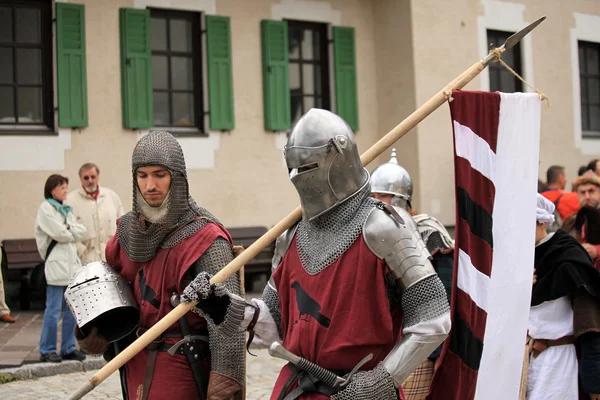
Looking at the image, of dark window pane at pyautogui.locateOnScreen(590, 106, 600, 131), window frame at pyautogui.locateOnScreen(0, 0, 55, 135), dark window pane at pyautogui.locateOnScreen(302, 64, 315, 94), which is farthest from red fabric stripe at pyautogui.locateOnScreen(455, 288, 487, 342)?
dark window pane at pyautogui.locateOnScreen(590, 106, 600, 131)

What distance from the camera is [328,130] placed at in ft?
10.0

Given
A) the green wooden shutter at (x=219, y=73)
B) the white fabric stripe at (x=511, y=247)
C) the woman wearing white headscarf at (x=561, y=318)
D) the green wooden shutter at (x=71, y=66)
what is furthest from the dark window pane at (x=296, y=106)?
the white fabric stripe at (x=511, y=247)

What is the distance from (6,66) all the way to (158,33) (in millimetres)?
2142

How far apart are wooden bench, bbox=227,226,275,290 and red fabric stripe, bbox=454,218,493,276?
7.89 meters

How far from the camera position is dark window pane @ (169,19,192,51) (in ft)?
39.2

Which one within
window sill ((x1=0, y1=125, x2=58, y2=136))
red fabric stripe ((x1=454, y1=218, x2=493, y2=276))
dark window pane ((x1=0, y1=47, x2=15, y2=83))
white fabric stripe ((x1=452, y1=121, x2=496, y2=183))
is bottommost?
red fabric stripe ((x1=454, y1=218, x2=493, y2=276))

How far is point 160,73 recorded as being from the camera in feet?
38.9

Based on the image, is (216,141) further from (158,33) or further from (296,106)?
(158,33)

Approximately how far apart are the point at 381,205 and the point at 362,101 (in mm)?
10533

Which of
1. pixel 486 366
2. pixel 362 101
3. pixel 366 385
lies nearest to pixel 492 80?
pixel 362 101

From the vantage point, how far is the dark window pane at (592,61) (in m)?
15.5

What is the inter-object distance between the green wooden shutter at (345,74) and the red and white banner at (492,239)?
911 centimetres

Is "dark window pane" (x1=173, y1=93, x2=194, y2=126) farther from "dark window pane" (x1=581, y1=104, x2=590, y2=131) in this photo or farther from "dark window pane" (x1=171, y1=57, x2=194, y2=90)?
"dark window pane" (x1=581, y1=104, x2=590, y2=131)

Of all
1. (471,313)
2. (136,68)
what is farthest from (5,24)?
(471,313)
